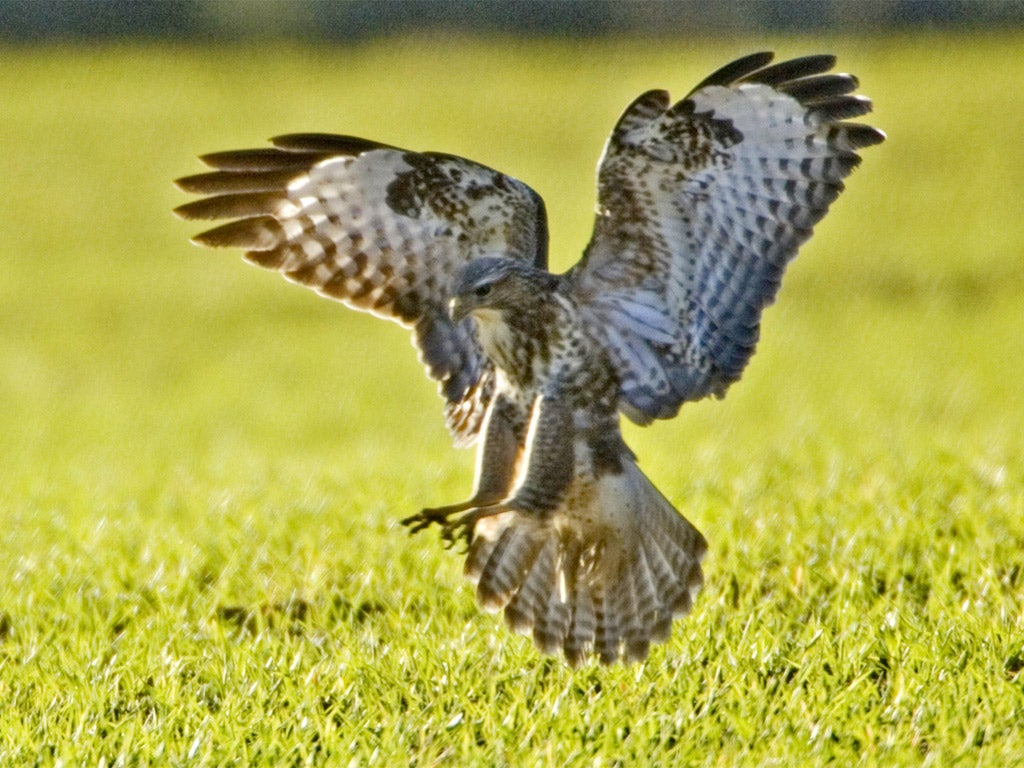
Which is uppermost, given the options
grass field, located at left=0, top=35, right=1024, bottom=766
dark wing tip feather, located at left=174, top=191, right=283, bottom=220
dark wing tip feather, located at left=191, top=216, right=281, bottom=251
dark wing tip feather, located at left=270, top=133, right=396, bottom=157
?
dark wing tip feather, located at left=270, top=133, right=396, bottom=157

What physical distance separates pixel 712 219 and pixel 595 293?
398 millimetres

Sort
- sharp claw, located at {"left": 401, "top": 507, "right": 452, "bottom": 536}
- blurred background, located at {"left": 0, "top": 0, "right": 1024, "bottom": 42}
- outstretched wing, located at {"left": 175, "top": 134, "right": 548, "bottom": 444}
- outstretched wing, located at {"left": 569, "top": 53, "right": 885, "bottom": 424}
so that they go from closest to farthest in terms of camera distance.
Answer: sharp claw, located at {"left": 401, "top": 507, "right": 452, "bottom": 536} → outstretched wing, located at {"left": 569, "top": 53, "right": 885, "bottom": 424} → outstretched wing, located at {"left": 175, "top": 134, "right": 548, "bottom": 444} → blurred background, located at {"left": 0, "top": 0, "right": 1024, "bottom": 42}

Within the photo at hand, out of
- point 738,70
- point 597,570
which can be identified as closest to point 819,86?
point 738,70

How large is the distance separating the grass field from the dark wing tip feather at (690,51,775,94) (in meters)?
1.48

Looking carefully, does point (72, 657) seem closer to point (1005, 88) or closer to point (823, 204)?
point (823, 204)

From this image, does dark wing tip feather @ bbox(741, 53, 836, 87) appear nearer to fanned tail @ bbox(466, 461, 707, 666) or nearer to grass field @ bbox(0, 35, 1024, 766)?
fanned tail @ bbox(466, 461, 707, 666)

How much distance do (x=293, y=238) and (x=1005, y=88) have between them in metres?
17.2

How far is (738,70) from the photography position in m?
4.58

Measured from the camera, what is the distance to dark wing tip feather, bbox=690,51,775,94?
4.55 m

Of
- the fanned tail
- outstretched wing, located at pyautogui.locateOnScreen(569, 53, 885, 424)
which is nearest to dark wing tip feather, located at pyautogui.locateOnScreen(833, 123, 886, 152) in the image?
outstretched wing, located at pyautogui.locateOnScreen(569, 53, 885, 424)

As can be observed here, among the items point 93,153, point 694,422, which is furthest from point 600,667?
point 93,153

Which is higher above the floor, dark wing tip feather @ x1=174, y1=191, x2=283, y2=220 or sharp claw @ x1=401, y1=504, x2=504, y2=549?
dark wing tip feather @ x1=174, y1=191, x2=283, y2=220

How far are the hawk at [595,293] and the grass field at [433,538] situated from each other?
247 millimetres

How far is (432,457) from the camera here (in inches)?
320
